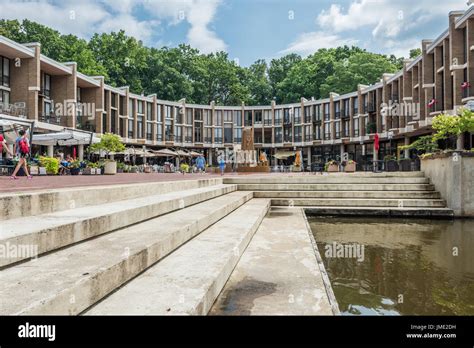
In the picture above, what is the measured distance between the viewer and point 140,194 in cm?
624

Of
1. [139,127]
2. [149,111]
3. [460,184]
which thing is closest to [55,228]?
[460,184]

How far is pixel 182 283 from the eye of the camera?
2.72 meters

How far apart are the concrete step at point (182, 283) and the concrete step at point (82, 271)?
0.31 feet

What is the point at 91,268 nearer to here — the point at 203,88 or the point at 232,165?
the point at 232,165

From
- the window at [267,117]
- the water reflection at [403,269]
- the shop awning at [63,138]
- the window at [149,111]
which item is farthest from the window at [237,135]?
the water reflection at [403,269]

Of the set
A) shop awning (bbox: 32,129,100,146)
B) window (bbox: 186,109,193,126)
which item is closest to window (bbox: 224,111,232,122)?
window (bbox: 186,109,193,126)

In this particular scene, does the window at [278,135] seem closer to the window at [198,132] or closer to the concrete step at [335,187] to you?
the window at [198,132]

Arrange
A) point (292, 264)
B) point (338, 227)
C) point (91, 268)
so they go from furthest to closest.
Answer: point (338, 227), point (292, 264), point (91, 268)

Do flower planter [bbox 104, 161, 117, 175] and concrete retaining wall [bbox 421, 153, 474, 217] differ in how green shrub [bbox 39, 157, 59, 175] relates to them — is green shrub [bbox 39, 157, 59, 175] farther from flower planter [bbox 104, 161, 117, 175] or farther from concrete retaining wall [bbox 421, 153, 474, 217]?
concrete retaining wall [bbox 421, 153, 474, 217]

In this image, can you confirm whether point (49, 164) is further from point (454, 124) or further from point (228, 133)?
point (228, 133)

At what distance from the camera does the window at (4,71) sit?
89.0ft
